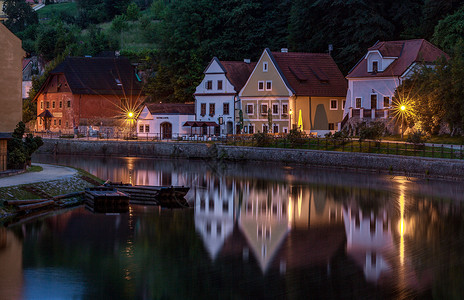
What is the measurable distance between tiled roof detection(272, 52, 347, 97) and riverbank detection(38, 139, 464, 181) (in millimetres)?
12678

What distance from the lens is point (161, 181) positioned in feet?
167

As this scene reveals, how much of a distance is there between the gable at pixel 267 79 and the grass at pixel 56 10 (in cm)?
9686

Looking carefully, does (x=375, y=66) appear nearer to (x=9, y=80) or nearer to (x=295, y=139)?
(x=295, y=139)

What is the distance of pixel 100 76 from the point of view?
96.1 m

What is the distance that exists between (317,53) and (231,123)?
12.6m

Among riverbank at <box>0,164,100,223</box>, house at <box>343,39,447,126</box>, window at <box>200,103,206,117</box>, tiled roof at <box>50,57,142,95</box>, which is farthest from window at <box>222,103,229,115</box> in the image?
riverbank at <box>0,164,100,223</box>

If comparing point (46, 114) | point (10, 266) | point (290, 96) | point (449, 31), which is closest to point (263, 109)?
point (290, 96)

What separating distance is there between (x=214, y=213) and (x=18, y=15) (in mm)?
125344

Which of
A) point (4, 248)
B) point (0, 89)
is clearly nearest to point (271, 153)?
point (0, 89)

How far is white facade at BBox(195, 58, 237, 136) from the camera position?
8144cm

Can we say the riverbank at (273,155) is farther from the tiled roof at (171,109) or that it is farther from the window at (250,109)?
the window at (250,109)

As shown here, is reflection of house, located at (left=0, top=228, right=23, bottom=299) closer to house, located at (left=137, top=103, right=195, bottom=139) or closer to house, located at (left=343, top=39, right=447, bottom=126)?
house, located at (left=343, top=39, right=447, bottom=126)

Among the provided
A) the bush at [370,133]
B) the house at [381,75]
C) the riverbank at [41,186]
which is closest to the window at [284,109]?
the house at [381,75]

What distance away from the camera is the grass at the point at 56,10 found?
169 meters
